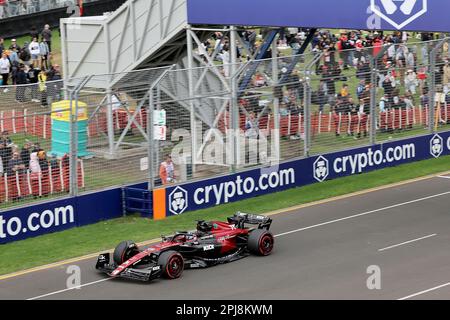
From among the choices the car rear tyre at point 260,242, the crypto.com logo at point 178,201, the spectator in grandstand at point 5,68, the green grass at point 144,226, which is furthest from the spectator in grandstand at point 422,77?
the spectator in grandstand at point 5,68

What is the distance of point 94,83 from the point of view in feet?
103

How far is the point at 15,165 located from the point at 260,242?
549 cm

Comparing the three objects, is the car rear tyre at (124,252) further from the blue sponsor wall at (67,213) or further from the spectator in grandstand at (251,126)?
the spectator in grandstand at (251,126)

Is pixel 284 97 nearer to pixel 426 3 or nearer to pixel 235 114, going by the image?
pixel 235 114

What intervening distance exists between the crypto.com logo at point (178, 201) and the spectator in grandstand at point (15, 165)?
3805 mm

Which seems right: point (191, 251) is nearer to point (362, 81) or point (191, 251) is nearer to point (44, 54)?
point (362, 81)

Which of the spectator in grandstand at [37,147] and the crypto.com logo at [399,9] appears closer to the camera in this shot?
the spectator in grandstand at [37,147]

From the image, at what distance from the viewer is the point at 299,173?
27484 mm

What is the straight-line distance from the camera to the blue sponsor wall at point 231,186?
73.8 feet

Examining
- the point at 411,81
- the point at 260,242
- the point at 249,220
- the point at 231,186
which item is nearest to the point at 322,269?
the point at 260,242

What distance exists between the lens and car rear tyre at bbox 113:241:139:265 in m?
19.3

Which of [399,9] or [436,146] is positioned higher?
[399,9]

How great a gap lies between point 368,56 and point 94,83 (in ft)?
26.5

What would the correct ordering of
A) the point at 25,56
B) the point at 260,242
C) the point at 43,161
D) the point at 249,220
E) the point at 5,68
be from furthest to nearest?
the point at 25,56, the point at 5,68, the point at 43,161, the point at 249,220, the point at 260,242
